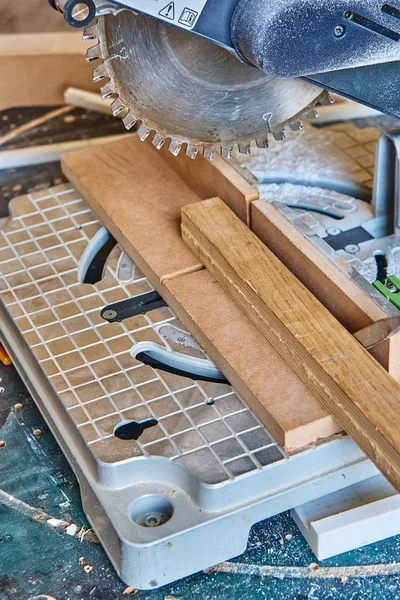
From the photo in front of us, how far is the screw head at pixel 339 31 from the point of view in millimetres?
1767

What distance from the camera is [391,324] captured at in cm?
177

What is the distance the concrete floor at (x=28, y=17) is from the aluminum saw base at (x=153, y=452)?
244 centimetres

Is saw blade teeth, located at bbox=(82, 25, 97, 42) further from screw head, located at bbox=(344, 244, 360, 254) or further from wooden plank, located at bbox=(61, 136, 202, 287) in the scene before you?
screw head, located at bbox=(344, 244, 360, 254)

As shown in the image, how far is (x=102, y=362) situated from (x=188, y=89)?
Answer: 608 millimetres

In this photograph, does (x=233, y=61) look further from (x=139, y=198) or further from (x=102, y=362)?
(x=102, y=362)

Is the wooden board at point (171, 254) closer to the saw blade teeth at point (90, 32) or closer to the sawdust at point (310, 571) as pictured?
the sawdust at point (310, 571)

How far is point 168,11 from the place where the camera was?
1.73m

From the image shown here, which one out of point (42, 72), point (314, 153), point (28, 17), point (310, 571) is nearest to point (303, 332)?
point (310, 571)

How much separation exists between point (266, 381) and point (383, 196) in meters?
0.76

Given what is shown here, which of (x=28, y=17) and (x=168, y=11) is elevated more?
(x=168, y=11)

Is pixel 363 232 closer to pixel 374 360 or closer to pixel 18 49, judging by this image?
pixel 374 360

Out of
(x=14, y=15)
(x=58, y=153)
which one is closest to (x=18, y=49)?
(x=58, y=153)

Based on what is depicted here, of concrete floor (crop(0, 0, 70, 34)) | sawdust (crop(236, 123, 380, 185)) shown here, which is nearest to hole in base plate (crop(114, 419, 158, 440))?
sawdust (crop(236, 123, 380, 185))

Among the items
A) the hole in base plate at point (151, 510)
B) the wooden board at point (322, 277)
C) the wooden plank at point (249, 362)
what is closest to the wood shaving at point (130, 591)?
the hole in base plate at point (151, 510)
